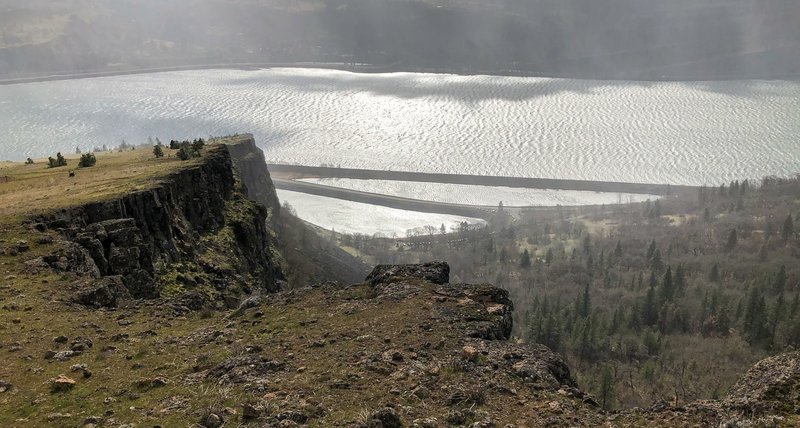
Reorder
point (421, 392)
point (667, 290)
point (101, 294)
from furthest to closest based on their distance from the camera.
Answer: point (667, 290) → point (101, 294) → point (421, 392)

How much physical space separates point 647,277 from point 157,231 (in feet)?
436

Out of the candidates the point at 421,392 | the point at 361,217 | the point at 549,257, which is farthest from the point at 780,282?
the point at 421,392

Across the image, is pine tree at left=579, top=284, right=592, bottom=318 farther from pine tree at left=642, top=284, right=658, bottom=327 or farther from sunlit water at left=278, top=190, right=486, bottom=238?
sunlit water at left=278, top=190, right=486, bottom=238

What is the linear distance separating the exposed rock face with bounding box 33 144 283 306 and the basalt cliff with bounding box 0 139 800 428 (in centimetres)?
11

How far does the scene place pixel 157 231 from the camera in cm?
3278

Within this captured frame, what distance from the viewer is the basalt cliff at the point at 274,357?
14.2 m

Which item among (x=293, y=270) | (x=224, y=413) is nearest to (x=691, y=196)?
(x=293, y=270)

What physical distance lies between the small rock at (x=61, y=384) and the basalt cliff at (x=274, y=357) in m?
0.04

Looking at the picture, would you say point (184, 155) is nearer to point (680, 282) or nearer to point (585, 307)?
point (585, 307)

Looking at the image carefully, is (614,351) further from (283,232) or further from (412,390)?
(412,390)

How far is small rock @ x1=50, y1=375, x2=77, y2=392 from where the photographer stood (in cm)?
1522

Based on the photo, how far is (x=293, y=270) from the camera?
2665 inches

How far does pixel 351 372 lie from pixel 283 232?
82194 millimetres

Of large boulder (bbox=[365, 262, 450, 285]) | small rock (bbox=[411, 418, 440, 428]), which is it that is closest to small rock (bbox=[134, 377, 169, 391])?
small rock (bbox=[411, 418, 440, 428])
